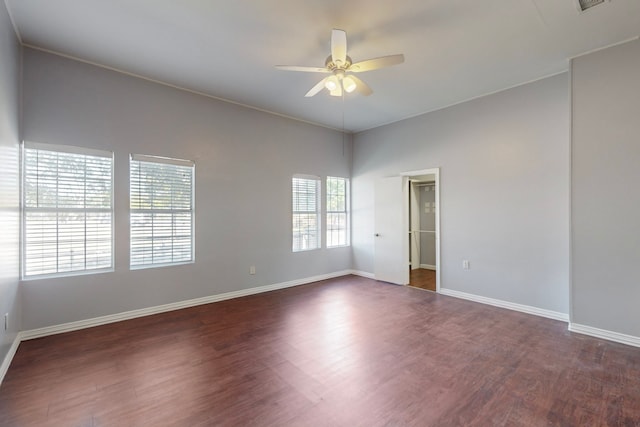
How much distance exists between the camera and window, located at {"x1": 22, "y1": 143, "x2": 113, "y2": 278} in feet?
10.1

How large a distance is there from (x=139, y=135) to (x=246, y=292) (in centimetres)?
281

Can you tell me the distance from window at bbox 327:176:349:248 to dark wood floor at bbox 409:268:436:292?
5.28 feet

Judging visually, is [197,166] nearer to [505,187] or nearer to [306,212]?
[306,212]

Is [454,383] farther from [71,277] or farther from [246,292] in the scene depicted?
[71,277]

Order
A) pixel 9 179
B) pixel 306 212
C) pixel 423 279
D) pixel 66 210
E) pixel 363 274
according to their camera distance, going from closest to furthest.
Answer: pixel 9 179, pixel 66 210, pixel 306 212, pixel 423 279, pixel 363 274

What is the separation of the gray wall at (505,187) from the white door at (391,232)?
0.53 meters

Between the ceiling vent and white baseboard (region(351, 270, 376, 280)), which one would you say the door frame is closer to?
white baseboard (region(351, 270, 376, 280))

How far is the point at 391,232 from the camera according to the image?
5.53 meters

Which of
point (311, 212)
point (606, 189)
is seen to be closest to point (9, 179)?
point (311, 212)

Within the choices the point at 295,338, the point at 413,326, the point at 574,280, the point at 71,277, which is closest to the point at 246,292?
the point at 295,338

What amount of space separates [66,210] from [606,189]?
19.8 ft

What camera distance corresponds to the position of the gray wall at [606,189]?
2896 mm

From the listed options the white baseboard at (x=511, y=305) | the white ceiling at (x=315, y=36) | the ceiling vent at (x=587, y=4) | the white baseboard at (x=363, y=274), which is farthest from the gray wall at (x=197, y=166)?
the ceiling vent at (x=587, y=4)

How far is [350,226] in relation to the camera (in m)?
6.36
